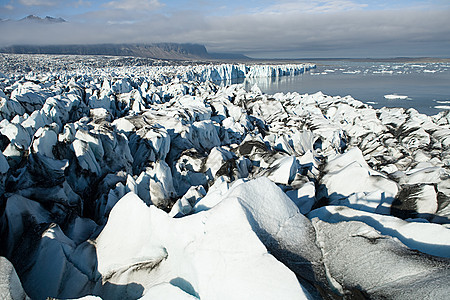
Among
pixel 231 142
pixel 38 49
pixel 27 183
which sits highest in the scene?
pixel 38 49

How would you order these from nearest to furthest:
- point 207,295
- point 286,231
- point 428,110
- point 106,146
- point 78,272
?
point 207,295
point 286,231
point 78,272
point 106,146
point 428,110

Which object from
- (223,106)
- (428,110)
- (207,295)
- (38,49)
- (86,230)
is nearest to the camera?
(207,295)

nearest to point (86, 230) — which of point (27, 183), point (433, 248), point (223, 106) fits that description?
Answer: point (27, 183)

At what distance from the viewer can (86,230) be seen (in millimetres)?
4605

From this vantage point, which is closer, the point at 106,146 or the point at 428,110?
the point at 106,146

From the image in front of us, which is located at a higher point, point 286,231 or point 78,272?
point 286,231

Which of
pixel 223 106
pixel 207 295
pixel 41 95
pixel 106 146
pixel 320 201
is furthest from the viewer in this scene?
pixel 223 106

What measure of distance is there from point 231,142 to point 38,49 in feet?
578

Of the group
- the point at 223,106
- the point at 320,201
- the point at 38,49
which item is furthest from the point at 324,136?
the point at 38,49

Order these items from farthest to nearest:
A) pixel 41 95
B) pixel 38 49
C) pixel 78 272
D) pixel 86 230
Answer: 1. pixel 38 49
2. pixel 41 95
3. pixel 86 230
4. pixel 78 272

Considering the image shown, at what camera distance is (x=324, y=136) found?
44.1 feet

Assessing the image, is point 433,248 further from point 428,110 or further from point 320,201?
point 428,110

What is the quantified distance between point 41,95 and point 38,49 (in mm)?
168242

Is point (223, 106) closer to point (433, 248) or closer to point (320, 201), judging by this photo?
point (320, 201)
